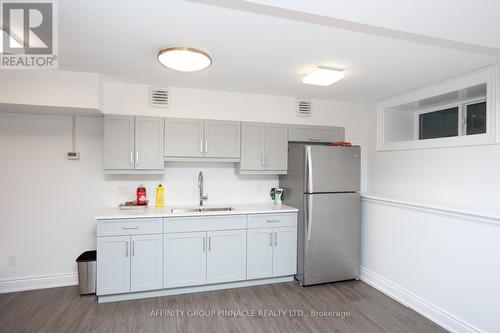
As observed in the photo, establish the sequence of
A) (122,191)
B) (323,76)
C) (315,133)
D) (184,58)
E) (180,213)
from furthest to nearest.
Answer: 1. (315,133)
2. (122,191)
3. (180,213)
4. (323,76)
5. (184,58)

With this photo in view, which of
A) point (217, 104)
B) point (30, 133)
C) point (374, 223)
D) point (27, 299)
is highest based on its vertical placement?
point (217, 104)

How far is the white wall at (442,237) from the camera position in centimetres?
224

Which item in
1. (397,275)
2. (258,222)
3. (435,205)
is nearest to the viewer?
(435,205)

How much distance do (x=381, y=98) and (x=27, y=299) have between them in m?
4.81

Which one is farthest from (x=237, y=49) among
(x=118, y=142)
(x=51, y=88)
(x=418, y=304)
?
(x=418, y=304)

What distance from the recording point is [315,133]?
3.78 metres

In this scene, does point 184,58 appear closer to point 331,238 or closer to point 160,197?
point 160,197

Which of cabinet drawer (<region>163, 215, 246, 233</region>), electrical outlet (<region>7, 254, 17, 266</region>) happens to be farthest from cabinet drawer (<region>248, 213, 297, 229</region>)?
electrical outlet (<region>7, 254, 17, 266</region>)

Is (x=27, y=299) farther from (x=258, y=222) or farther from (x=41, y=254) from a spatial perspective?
(x=258, y=222)

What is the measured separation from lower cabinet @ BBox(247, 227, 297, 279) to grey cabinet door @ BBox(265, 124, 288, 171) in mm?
821

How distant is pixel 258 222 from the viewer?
3.23m

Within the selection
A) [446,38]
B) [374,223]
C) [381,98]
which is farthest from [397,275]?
[446,38]

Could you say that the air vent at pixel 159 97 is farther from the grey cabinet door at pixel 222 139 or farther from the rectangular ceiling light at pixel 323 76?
the rectangular ceiling light at pixel 323 76

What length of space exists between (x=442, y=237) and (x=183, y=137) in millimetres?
2896
